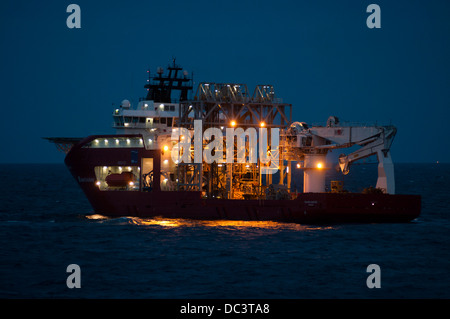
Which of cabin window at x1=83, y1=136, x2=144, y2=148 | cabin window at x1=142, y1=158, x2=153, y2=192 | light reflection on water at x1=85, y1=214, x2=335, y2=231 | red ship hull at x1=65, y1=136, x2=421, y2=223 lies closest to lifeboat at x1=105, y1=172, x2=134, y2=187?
red ship hull at x1=65, y1=136, x2=421, y2=223

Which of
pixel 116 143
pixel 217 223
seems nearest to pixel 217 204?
pixel 217 223

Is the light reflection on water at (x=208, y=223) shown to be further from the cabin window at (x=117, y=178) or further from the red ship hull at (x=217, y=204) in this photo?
the cabin window at (x=117, y=178)

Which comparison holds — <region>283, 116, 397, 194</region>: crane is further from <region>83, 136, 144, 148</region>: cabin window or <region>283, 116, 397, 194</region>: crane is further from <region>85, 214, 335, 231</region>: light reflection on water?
<region>83, 136, 144, 148</region>: cabin window

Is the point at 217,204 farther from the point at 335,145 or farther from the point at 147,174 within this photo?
the point at 335,145

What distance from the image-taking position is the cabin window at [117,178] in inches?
1763

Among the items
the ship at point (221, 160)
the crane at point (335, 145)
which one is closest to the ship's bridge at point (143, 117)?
the ship at point (221, 160)

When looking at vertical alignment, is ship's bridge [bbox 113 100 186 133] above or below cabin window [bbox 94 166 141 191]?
above

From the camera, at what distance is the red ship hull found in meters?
40.3

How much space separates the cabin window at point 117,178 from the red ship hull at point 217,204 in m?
0.66

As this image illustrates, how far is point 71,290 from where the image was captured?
24.5 m

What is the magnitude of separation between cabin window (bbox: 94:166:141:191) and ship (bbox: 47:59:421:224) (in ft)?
0.24

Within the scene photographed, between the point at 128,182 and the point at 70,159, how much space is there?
465 cm
